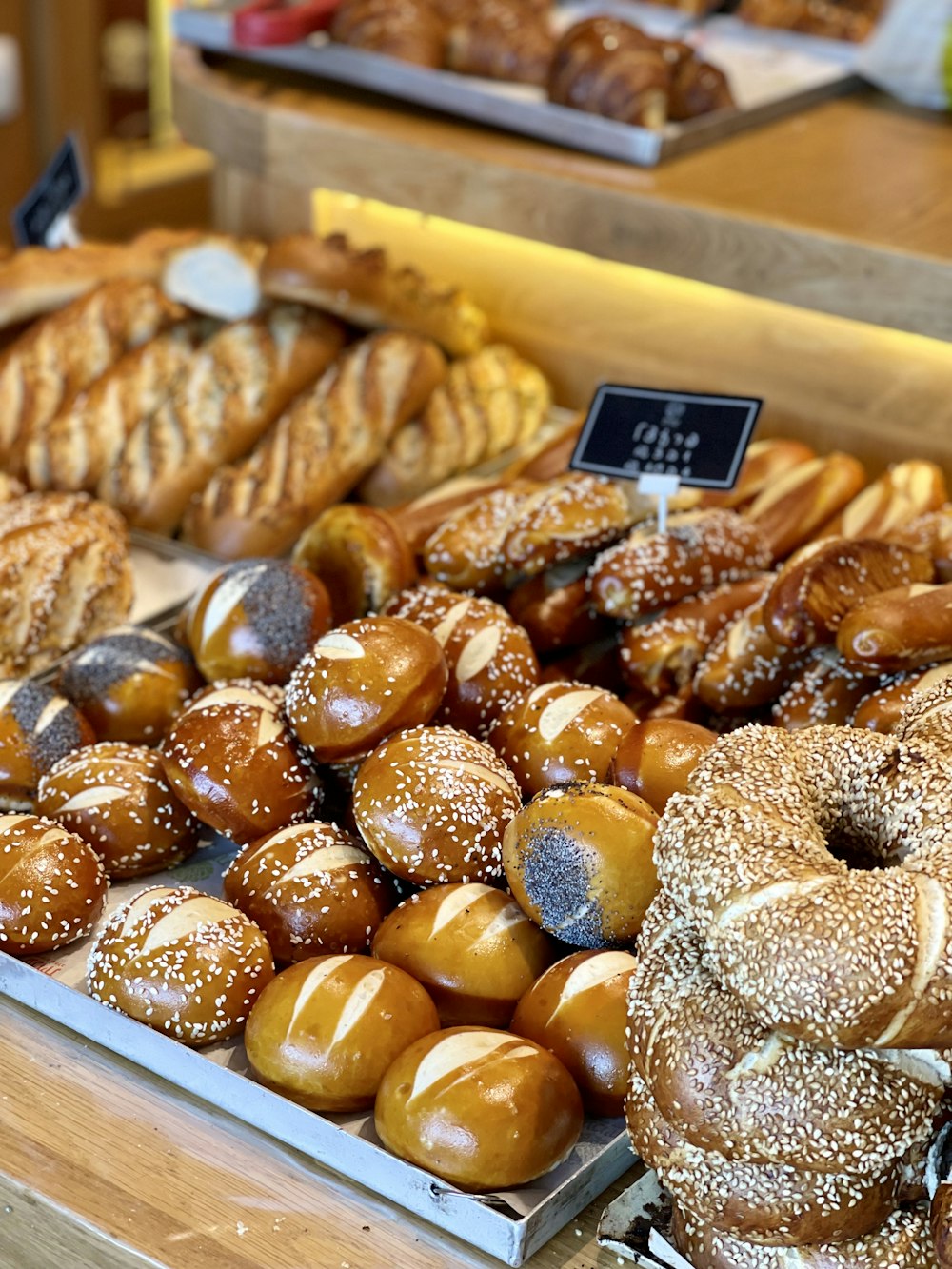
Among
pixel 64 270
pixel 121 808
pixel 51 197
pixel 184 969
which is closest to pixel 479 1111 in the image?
pixel 184 969

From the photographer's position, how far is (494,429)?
122 inches

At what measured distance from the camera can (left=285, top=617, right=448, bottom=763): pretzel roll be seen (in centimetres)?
193

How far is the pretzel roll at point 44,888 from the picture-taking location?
1.83 metres

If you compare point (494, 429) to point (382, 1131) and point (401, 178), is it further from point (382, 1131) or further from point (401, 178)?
point (382, 1131)

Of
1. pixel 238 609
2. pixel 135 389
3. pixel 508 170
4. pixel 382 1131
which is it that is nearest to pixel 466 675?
pixel 238 609

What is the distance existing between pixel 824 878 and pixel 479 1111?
47 cm

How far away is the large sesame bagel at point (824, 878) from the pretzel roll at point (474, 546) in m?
0.93

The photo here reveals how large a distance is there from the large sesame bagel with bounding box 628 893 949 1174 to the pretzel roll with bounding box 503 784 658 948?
31cm

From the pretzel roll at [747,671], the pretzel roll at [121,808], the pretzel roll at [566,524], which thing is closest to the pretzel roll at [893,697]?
the pretzel roll at [747,671]

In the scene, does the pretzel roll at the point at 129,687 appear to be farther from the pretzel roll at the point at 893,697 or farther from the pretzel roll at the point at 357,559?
the pretzel roll at the point at 893,697

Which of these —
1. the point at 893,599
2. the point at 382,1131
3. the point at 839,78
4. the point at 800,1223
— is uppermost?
the point at 839,78

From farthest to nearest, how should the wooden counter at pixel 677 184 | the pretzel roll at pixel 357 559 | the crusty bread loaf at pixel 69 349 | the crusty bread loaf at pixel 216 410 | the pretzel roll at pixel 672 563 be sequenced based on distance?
1. the crusty bread loaf at pixel 69 349
2. the crusty bread loaf at pixel 216 410
3. the wooden counter at pixel 677 184
4. the pretzel roll at pixel 357 559
5. the pretzel roll at pixel 672 563

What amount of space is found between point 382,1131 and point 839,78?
2734 millimetres

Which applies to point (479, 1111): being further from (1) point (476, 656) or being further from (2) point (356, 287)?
(2) point (356, 287)
